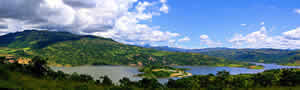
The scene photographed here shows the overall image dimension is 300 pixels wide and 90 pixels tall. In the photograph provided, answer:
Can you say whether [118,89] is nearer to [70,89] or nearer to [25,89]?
[70,89]

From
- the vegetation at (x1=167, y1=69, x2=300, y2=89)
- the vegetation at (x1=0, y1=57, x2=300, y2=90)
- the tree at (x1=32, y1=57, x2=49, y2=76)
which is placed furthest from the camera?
the tree at (x1=32, y1=57, x2=49, y2=76)

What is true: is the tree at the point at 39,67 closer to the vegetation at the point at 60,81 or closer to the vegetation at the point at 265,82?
the vegetation at the point at 60,81

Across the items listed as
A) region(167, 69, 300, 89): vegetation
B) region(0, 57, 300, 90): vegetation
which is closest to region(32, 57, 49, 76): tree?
region(0, 57, 300, 90): vegetation

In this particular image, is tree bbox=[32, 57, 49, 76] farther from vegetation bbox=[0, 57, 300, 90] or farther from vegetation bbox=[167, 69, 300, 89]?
vegetation bbox=[167, 69, 300, 89]

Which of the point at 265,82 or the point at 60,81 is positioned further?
the point at 265,82

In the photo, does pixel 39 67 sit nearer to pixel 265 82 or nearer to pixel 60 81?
pixel 60 81

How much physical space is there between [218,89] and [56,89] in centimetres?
1625

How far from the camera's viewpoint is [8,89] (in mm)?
13344

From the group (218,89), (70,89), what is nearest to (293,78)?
(218,89)

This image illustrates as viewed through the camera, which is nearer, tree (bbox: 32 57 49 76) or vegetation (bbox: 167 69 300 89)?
vegetation (bbox: 167 69 300 89)

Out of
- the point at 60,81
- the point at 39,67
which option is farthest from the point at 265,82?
the point at 39,67

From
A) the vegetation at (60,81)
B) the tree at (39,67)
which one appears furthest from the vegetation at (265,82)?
the tree at (39,67)

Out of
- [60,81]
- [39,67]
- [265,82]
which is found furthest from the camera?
[265,82]

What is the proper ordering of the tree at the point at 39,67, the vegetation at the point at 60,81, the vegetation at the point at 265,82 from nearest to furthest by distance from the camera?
the vegetation at the point at 60,81
the vegetation at the point at 265,82
the tree at the point at 39,67
